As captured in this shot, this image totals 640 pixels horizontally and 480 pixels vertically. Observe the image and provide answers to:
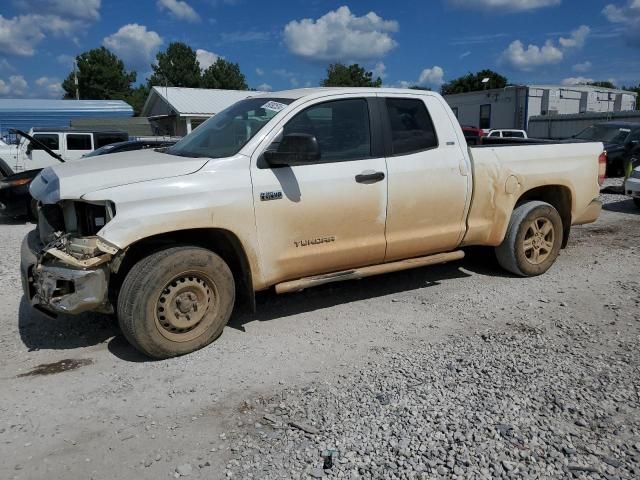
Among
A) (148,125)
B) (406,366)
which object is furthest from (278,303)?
(148,125)

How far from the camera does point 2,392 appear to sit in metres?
3.66

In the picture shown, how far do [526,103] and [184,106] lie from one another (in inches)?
858

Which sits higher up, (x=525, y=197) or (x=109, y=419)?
(x=525, y=197)

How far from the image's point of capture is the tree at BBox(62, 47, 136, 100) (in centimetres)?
7025

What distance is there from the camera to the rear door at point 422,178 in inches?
191

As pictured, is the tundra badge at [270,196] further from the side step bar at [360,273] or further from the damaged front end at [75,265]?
the damaged front end at [75,265]

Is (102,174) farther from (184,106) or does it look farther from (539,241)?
(184,106)

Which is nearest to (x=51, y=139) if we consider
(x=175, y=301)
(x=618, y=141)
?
(x=175, y=301)

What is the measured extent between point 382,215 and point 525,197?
2.17 m

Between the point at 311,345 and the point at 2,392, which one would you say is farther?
the point at 311,345

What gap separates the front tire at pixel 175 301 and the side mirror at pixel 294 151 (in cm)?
86

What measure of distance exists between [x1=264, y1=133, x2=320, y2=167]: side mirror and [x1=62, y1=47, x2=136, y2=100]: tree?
7227 cm

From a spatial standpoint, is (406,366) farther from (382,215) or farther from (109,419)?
(109,419)

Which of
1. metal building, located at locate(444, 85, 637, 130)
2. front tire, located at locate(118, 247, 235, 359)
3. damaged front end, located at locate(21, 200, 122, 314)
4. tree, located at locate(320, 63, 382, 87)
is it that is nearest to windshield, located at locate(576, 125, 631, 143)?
front tire, located at locate(118, 247, 235, 359)
